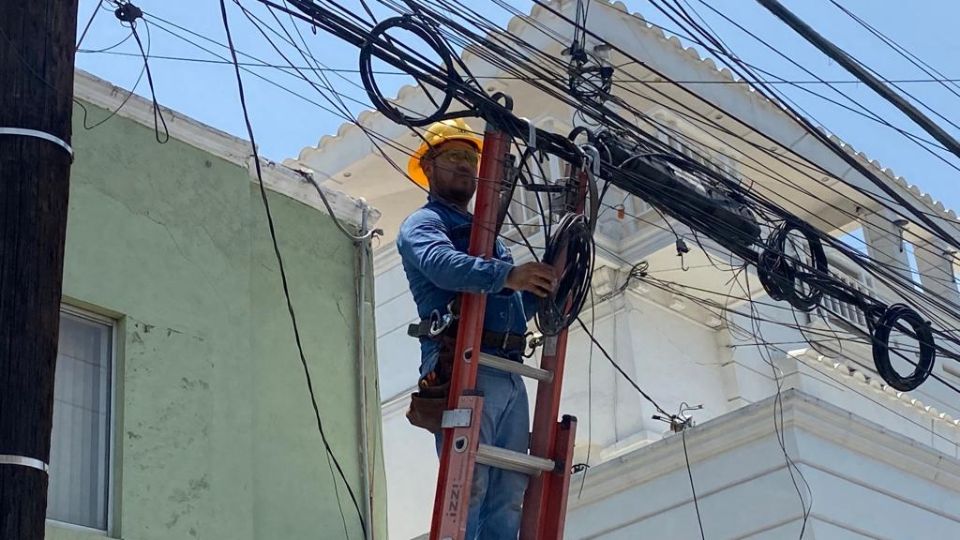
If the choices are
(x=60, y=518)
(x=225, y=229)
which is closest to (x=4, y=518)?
(x=60, y=518)

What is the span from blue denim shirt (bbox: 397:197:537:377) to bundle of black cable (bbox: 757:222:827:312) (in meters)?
2.33

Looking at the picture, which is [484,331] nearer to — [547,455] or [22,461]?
[547,455]

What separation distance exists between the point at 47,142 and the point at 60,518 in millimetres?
3272

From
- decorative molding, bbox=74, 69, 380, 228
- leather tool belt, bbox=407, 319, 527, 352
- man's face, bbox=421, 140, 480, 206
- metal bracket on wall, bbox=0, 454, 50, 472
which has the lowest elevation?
metal bracket on wall, bbox=0, 454, 50, 472

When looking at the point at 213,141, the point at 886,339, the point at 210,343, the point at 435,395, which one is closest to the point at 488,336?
the point at 435,395

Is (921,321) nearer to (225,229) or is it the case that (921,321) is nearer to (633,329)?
(225,229)

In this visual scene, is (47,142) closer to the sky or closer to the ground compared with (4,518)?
closer to the sky

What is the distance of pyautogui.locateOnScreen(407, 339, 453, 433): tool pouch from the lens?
553cm

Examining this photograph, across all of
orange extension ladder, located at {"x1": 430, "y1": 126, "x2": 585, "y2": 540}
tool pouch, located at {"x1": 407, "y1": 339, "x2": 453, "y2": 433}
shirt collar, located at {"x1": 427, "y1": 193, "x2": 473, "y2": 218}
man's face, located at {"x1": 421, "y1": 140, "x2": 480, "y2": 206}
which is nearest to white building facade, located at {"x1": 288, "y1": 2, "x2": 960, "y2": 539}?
man's face, located at {"x1": 421, "y1": 140, "x2": 480, "y2": 206}

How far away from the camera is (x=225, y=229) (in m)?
8.73

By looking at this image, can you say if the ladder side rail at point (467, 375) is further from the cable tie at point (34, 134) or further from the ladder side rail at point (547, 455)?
the cable tie at point (34, 134)

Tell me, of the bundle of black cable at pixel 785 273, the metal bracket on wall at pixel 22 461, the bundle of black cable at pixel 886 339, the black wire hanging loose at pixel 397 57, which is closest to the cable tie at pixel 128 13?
the black wire hanging loose at pixel 397 57

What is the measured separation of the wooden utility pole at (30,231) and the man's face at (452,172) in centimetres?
193

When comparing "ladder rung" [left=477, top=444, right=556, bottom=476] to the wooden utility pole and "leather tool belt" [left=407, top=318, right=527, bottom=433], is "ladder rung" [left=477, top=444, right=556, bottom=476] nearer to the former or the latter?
"leather tool belt" [left=407, top=318, right=527, bottom=433]
